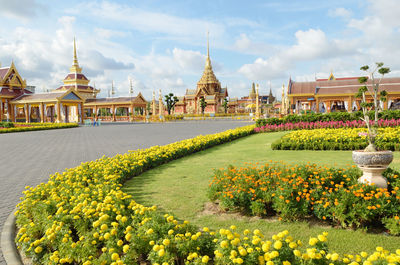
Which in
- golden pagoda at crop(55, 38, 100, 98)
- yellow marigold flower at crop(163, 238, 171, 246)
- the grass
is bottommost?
the grass

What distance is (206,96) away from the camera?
64.2m

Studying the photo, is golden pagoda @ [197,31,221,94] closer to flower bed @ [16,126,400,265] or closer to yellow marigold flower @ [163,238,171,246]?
flower bed @ [16,126,400,265]

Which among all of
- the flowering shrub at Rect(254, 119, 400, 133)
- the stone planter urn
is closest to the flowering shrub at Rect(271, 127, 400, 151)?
the flowering shrub at Rect(254, 119, 400, 133)

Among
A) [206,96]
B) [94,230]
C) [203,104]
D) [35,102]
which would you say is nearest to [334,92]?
[94,230]

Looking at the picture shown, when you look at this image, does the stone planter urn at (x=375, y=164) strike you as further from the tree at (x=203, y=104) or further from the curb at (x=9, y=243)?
the tree at (x=203, y=104)

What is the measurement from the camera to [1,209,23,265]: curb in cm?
353

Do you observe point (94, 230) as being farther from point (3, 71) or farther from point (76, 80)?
point (76, 80)

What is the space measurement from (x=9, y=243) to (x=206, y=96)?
61.2 metres

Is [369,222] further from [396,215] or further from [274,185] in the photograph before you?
[274,185]

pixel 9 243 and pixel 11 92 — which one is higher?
pixel 11 92

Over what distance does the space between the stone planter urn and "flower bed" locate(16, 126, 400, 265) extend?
1.69 metres

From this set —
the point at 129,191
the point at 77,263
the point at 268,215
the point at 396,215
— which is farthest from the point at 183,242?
the point at 129,191

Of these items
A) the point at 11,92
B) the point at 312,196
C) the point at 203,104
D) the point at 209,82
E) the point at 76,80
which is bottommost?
the point at 312,196

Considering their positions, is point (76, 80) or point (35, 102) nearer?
point (35, 102)
